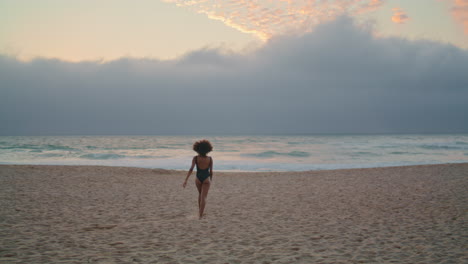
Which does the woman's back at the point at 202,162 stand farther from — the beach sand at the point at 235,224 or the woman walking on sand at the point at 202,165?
the beach sand at the point at 235,224

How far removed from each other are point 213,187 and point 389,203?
6.28 metres

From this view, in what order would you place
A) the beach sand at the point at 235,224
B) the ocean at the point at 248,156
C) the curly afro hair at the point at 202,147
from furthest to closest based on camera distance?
1. the ocean at the point at 248,156
2. the curly afro hair at the point at 202,147
3. the beach sand at the point at 235,224

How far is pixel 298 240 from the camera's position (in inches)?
203

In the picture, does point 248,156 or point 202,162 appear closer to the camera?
point 202,162

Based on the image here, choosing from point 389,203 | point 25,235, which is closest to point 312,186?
point 389,203

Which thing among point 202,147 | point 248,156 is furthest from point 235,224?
point 248,156

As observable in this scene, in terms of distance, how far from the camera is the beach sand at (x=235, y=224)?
441 centimetres

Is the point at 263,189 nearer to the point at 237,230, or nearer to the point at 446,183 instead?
the point at 237,230

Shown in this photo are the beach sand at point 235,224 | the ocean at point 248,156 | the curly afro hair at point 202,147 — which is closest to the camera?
the beach sand at point 235,224

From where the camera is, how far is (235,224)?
20.7ft

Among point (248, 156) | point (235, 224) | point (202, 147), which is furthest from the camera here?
point (248, 156)

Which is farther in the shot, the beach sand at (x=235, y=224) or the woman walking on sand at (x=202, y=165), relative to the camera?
the woman walking on sand at (x=202, y=165)

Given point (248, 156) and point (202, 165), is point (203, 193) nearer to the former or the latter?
point (202, 165)

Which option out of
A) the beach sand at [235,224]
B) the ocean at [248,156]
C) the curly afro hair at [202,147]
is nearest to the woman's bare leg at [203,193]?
the beach sand at [235,224]
